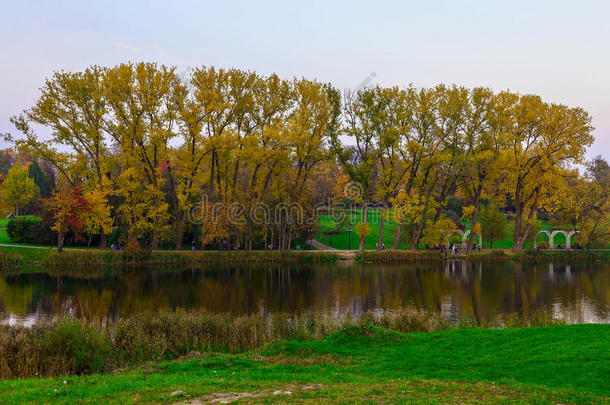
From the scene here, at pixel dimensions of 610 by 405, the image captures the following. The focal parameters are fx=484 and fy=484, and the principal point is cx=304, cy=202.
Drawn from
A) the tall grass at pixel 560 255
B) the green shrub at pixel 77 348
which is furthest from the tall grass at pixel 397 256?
the green shrub at pixel 77 348

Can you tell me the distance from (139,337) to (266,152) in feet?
104

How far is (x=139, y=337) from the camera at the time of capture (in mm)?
15547

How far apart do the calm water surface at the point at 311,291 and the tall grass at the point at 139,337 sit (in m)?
4.48

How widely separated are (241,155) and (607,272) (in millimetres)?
33540

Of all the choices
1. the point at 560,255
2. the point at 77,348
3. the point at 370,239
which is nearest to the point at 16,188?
the point at 370,239

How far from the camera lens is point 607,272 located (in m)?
41.1

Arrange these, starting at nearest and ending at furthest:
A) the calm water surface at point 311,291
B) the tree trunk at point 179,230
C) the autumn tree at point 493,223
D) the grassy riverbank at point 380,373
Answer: the grassy riverbank at point 380,373, the calm water surface at point 311,291, the tree trunk at point 179,230, the autumn tree at point 493,223

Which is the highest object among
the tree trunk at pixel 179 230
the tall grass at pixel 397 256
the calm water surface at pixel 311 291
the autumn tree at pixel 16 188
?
the autumn tree at pixel 16 188

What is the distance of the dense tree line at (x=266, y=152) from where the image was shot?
4366 cm

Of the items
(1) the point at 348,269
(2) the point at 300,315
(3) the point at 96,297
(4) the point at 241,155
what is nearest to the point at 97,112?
(4) the point at 241,155

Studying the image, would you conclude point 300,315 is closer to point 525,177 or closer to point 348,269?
point 348,269

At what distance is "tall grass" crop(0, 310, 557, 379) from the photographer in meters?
13.1

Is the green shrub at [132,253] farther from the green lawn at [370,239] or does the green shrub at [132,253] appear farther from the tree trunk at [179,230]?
the green lawn at [370,239]

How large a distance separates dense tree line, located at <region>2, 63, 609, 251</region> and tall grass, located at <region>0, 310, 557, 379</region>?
27.3 metres
